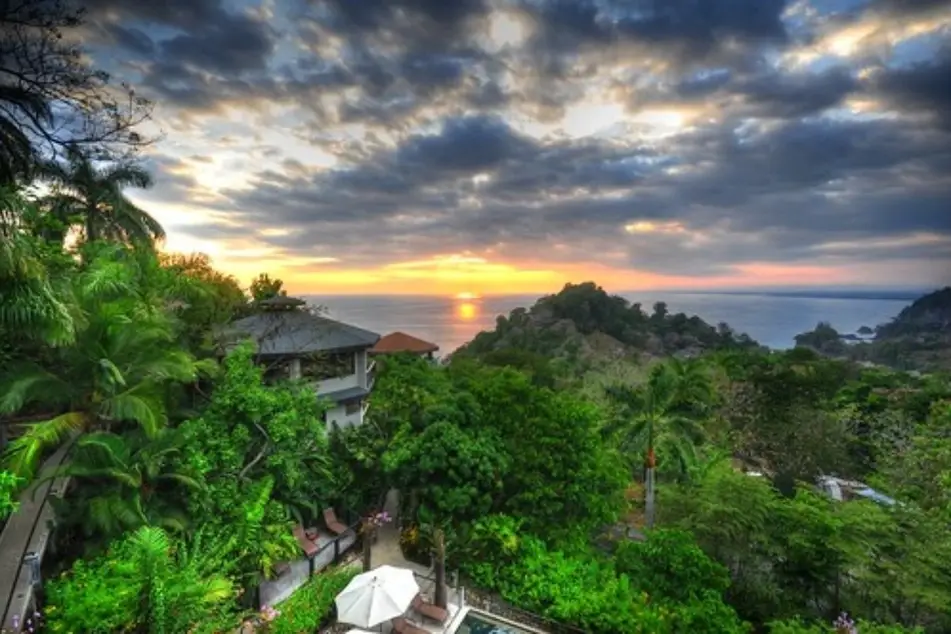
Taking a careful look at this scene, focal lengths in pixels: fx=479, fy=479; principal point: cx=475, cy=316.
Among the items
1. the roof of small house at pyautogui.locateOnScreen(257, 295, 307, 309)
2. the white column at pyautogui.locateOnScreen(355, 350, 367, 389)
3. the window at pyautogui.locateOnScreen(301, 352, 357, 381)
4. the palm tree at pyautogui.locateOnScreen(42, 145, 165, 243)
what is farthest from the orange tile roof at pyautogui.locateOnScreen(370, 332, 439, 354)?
the palm tree at pyautogui.locateOnScreen(42, 145, 165, 243)

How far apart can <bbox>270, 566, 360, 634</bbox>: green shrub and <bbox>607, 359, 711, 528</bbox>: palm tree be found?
11.2 metres

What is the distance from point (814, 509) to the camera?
14492 millimetres

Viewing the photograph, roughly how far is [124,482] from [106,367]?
2.34 m

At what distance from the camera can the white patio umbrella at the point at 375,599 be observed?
9.98 metres

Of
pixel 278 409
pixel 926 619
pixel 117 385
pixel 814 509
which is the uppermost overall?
pixel 117 385

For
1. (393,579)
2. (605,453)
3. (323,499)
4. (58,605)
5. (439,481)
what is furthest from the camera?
(605,453)

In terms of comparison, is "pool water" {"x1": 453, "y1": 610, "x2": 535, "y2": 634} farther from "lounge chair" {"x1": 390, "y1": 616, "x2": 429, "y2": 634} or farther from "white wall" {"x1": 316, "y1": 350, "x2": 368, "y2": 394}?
"white wall" {"x1": 316, "y1": 350, "x2": 368, "y2": 394}

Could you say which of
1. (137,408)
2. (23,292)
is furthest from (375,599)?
(23,292)

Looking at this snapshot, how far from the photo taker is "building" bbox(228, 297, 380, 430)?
17362 millimetres

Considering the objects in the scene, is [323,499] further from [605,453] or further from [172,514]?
[605,453]

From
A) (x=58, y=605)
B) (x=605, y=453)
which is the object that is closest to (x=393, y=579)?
(x=58, y=605)

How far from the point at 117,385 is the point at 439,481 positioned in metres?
8.21

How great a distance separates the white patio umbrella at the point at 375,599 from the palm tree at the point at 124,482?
388cm

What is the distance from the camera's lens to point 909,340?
8338 cm
